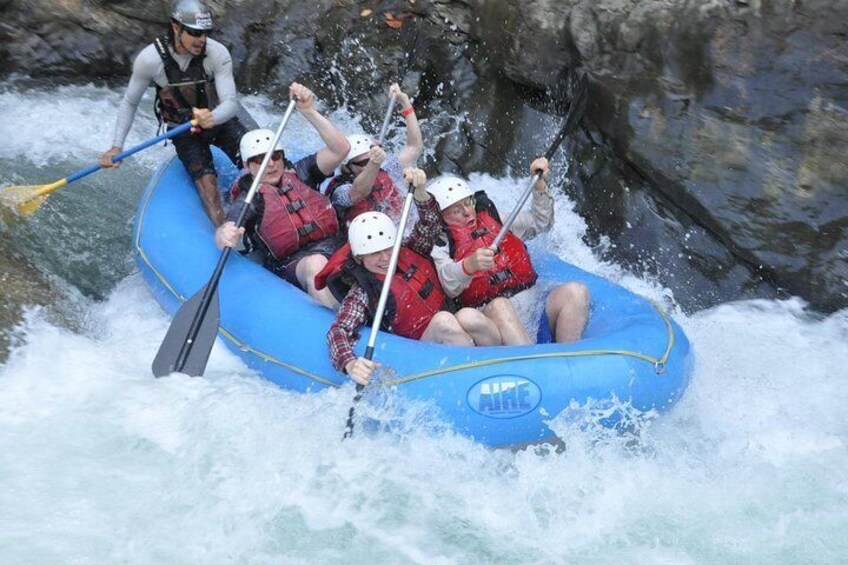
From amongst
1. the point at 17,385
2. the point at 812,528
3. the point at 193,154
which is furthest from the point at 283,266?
the point at 812,528

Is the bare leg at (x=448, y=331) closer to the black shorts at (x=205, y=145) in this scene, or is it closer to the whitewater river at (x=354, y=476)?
the whitewater river at (x=354, y=476)

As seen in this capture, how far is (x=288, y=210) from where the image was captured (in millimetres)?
5066

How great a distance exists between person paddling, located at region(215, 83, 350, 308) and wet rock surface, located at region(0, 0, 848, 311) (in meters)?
1.82

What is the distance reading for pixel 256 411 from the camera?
4297 millimetres

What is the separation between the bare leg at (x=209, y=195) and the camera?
5535mm

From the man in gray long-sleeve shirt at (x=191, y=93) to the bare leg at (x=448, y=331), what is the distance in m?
1.65

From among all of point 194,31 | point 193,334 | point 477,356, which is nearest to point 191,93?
point 194,31

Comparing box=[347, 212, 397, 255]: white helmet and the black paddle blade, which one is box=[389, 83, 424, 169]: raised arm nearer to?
box=[347, 212, 397, 255]: white helmet

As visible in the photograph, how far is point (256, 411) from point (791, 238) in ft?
10.3

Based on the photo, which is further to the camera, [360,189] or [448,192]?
[360,189]

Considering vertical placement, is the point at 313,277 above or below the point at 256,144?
below

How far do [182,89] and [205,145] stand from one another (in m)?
0.34

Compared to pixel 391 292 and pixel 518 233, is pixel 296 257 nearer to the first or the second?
pixel 391 292

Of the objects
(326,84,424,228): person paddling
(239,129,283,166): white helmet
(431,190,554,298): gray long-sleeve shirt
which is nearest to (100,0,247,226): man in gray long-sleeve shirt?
Result: (239,129,283,166): white helmet
